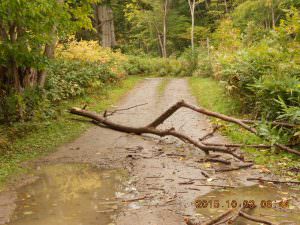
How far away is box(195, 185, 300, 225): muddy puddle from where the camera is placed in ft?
18.0

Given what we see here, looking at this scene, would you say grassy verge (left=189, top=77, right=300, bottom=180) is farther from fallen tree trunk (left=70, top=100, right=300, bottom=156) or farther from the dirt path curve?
the dirt path curve

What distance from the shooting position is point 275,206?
5.83 metres

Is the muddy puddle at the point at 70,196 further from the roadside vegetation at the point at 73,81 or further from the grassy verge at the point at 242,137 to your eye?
the grassy verge at the point at 242,137

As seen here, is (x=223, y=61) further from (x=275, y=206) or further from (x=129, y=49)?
(x=129, y=49)

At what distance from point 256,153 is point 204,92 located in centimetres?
890

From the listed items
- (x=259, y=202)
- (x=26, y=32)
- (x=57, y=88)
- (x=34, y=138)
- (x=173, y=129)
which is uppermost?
(x=26, y=32)

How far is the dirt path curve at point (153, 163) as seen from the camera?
578 cm

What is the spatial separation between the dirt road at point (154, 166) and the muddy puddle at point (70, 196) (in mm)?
238

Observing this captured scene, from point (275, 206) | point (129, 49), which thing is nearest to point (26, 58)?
point (275, 206)

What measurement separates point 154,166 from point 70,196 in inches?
78.9

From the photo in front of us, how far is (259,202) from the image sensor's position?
598 centimetres
